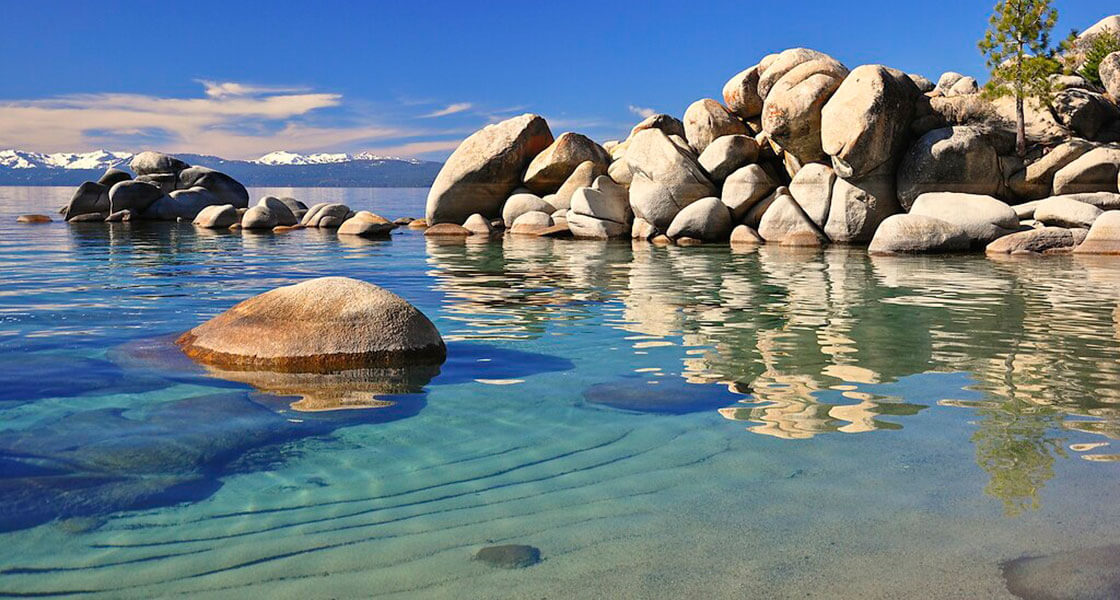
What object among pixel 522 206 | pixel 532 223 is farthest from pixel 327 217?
pixel 532 223

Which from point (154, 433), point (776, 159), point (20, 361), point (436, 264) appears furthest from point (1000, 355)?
point (776, 159)

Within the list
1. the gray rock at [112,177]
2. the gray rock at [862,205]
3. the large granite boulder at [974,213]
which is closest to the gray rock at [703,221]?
the gray rock at [862,205]

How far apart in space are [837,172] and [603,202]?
6.42 meters

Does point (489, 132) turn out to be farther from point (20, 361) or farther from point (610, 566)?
point (610, 566)

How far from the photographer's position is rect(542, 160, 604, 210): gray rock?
26.7 m

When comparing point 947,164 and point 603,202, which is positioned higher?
point 947,164

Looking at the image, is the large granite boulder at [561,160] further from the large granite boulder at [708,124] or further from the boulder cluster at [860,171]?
the large granite boulder at [708,124]

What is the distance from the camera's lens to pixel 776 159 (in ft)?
75.7

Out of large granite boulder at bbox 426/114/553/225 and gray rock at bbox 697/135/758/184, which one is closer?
gray rock at bbox 697/135/758/184

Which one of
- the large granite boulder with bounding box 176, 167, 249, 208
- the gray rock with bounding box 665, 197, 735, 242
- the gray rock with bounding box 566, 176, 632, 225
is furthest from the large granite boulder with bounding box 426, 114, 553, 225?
the large granite boulder with bounding box 176, 167, 249, 208

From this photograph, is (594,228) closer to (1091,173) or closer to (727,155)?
(727,155)

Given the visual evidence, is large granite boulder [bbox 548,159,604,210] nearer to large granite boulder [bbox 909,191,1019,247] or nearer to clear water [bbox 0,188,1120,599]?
large granite boulder [bbox 909,191,1019,247]

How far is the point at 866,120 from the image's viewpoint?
1914 cm

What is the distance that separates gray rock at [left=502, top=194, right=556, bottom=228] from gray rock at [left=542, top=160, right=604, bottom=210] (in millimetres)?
305
